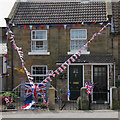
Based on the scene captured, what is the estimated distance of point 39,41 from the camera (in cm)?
1478

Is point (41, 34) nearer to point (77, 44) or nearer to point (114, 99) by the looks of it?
point (77, 44)

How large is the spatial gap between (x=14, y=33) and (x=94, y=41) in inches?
214

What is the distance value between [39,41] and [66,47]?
1907mm

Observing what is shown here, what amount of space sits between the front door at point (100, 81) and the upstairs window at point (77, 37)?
188 cm

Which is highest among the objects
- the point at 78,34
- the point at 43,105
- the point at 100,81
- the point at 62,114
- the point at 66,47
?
the point at 78,34

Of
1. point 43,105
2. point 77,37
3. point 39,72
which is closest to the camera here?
point 43,105

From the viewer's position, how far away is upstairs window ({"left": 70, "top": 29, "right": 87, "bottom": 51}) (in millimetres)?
14445

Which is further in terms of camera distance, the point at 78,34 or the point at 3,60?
the point at 3,60

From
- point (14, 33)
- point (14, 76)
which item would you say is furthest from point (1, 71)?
point (14, 33)

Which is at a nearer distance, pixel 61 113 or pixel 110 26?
pixel 61 113

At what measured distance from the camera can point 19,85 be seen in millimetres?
14492

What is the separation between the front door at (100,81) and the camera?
13.5 meters

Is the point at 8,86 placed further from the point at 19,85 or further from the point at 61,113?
the point at 61,113

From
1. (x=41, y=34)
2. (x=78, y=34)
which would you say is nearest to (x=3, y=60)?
(x=41, y=34)
